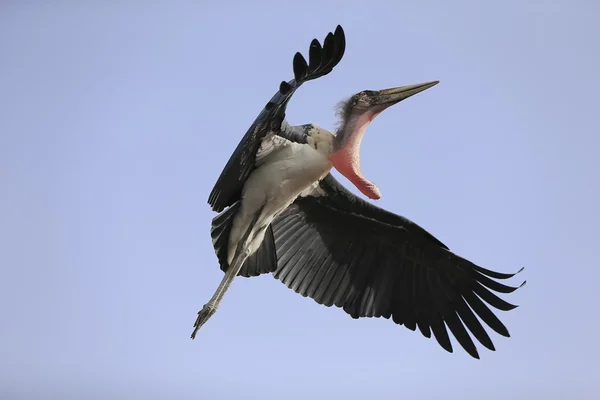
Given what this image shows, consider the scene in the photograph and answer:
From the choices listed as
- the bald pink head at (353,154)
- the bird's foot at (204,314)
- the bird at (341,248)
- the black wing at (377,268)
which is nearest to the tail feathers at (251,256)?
the bird at (341,248)

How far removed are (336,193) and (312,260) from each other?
32.0 inches

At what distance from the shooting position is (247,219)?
11406 millimetres

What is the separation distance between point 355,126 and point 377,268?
7.02 feet

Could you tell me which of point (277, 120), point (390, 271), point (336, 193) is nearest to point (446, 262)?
point (390, 271)

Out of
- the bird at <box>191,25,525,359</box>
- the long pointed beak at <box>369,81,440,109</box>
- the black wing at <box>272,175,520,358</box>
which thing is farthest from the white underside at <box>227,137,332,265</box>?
the black wing at <box>272,175,520,358</box>

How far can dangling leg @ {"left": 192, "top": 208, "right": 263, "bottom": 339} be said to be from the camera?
36.5 feet

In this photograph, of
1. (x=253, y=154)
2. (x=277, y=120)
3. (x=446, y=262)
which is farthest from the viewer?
(x=446, y=262)

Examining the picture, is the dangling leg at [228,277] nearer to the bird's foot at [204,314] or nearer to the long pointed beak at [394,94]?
the bird's foot at [204,314]

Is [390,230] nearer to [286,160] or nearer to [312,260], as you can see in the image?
[312,260]

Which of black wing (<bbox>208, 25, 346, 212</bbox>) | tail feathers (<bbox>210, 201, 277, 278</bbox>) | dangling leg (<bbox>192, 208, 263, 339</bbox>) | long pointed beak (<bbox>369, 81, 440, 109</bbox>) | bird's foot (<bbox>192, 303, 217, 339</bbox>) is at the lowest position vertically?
bird's foot (<bbox>192, 303, 217, 339</bbox>)

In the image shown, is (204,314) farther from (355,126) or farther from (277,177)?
(355,126)

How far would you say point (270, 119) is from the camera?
1023 cm

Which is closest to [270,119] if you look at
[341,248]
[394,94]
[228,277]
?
[394,94]

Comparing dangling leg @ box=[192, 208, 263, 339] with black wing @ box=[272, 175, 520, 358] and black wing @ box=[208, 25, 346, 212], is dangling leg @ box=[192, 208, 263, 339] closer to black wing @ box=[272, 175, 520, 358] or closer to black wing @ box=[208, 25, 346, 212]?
black wing @ box=[208, 25, 346, 212]
